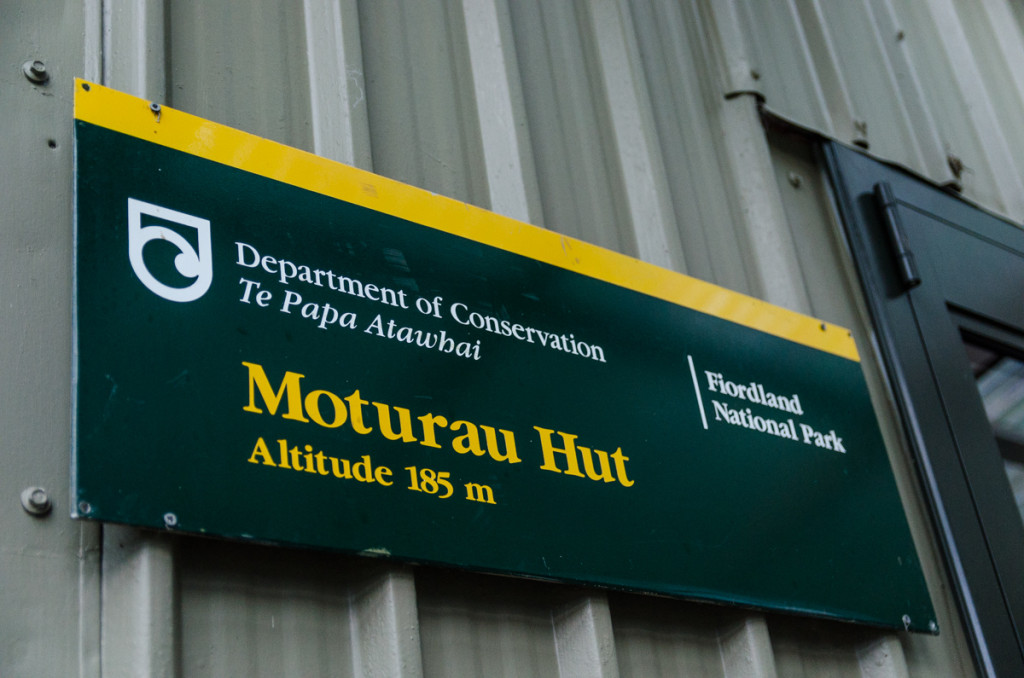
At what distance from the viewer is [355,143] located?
2.02 metres

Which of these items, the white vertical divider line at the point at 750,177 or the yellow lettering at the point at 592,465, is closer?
the yellow lettering at the point at 592,465

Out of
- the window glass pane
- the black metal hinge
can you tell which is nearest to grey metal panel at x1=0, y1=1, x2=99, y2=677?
the black metal hinge

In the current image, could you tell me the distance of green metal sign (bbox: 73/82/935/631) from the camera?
1.50 metres

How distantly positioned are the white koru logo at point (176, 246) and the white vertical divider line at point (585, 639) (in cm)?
83

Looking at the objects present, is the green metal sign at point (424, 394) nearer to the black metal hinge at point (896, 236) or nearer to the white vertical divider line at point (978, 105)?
the black metal hinge at point (896, 236)

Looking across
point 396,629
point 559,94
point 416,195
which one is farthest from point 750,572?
point 559,94

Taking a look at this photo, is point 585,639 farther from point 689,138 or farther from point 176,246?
point 689,138

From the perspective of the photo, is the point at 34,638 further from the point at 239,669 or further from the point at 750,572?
the point at 750,572

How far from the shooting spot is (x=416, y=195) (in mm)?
1955

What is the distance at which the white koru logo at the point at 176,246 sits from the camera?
1553mm

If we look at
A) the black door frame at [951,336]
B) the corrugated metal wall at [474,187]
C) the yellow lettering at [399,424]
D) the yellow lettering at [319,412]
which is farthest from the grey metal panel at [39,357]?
the black door frame at [951,336]

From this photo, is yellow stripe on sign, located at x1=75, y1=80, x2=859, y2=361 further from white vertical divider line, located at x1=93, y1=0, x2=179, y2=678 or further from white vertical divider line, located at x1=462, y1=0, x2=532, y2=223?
white vertical divider line, located at x1=93, y1=0, x2=179, y2=678

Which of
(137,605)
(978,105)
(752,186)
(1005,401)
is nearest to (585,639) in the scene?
(137,605)

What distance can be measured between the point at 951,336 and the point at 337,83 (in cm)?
→ 190
